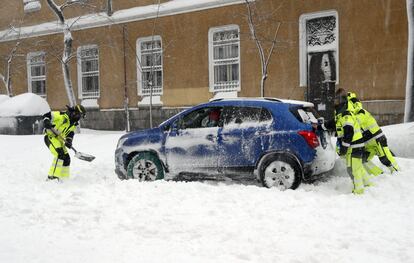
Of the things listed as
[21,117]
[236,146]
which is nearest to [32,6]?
[21,117]

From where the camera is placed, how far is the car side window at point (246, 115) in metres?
7.61

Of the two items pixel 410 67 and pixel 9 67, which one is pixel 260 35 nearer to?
pixel 410 67

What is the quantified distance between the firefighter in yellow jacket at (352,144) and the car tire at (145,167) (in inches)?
121

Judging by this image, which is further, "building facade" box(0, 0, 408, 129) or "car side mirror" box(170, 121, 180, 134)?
"building facade" box(0, 0, 408, 129)

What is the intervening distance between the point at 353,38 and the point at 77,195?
431 inches

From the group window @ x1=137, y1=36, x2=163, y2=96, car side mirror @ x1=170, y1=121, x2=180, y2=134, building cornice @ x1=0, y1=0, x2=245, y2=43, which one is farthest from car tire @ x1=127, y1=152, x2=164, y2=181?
window @ x1=137, y1=36, x2=163, y2=96

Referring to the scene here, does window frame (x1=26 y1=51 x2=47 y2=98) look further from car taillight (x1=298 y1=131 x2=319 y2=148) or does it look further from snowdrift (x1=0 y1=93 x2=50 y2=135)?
car taillight (x1=298 y1=131 x2=319 y2=148)

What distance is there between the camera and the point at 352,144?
7156 millimetres

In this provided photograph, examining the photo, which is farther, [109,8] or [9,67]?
[9,67]

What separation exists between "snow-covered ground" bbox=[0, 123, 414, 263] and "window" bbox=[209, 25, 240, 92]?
9.55 m

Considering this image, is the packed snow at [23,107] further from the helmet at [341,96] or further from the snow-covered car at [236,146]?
the helmet at [341,96]

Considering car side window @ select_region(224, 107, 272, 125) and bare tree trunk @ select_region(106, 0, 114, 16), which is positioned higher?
bare tree trunk @ select_region(106, 0, 114, 16)

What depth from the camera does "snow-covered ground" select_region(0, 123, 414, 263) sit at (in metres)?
4.49

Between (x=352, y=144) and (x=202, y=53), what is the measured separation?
1159 centimetres
